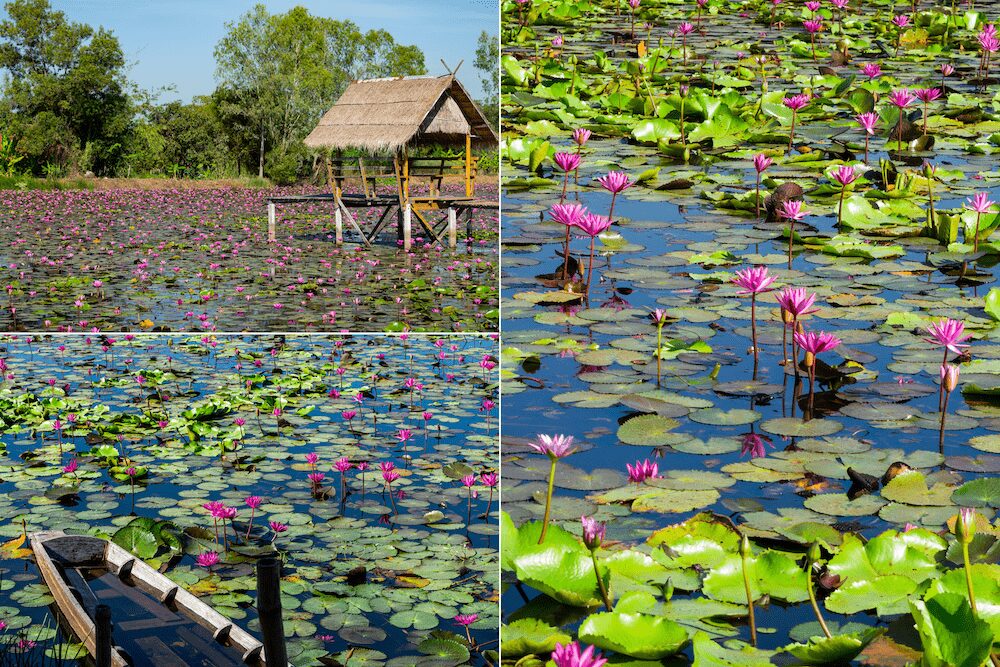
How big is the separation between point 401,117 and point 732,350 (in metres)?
9.48

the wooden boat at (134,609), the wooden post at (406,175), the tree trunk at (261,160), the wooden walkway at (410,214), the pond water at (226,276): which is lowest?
the wooden boat at (134,609)

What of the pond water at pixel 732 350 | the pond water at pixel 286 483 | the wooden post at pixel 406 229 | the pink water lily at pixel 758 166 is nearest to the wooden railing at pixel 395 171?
the wooden post at pixel 406 229

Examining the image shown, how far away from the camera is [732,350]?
2289 millimetres

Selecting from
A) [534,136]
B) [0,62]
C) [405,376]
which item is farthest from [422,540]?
[0,62]

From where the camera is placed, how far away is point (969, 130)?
16.6ft

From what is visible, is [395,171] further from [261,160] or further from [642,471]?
[642,471]

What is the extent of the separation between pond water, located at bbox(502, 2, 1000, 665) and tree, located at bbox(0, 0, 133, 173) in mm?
9083

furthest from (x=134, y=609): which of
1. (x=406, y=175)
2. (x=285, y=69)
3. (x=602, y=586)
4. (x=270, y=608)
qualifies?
(x=285, y=69)

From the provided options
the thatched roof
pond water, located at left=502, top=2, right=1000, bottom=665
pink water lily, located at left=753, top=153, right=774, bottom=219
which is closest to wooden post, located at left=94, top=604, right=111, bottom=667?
pond water, located at left=502, top=2, right=1000, bottom=665

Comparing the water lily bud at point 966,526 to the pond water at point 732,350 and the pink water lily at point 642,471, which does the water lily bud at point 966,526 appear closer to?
the pond water at point 732,350

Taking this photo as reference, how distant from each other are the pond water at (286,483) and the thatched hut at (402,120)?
20.9 ft

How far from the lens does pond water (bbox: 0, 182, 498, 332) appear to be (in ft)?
19.2

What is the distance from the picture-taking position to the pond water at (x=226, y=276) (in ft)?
19.2

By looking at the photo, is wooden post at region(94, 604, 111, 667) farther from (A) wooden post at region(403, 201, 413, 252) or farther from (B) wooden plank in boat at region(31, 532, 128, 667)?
(A) wooden post at region(403, 201, 413, 252)
